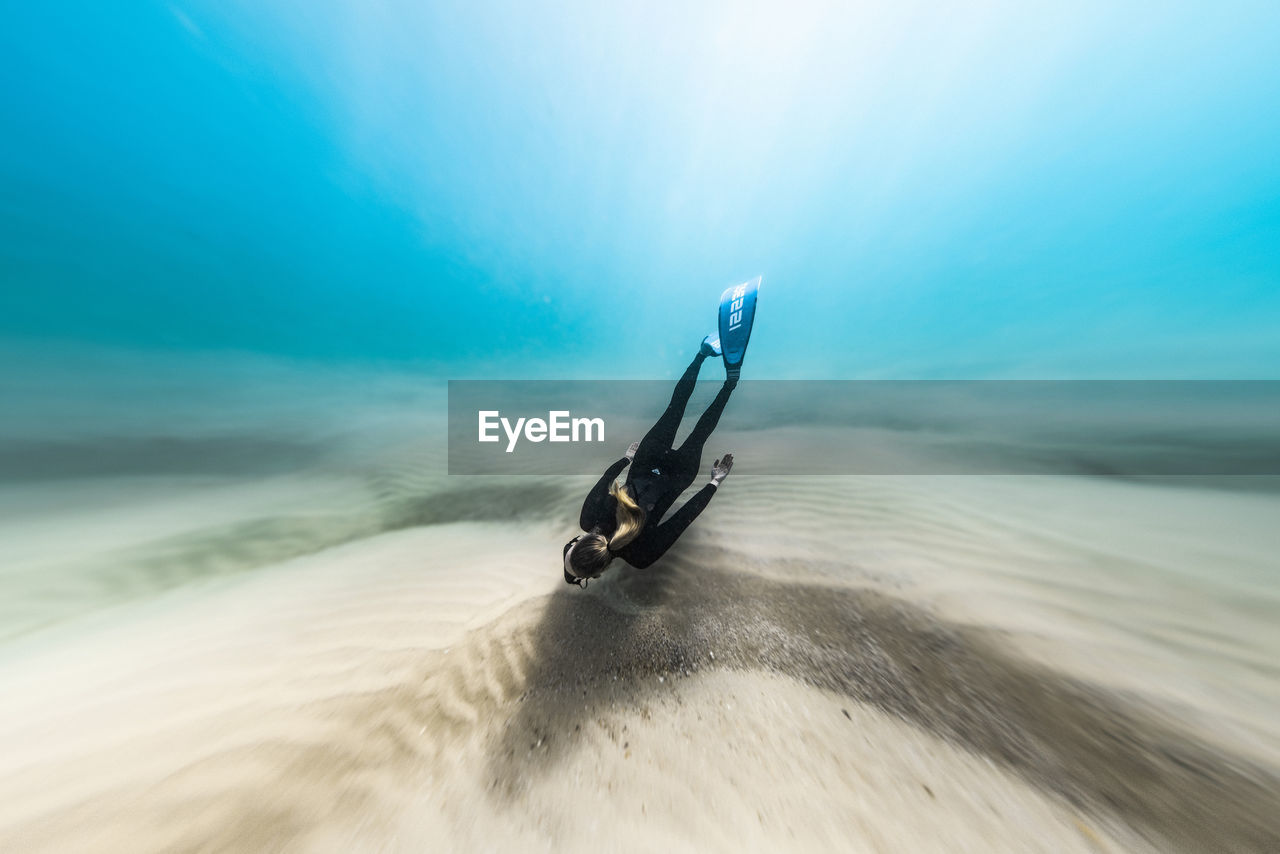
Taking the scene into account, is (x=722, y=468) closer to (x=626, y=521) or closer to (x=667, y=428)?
(x=667, y=428)

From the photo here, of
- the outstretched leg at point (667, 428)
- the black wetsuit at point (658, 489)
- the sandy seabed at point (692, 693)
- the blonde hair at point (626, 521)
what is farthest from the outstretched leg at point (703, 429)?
the blonde hair at point (626, 521)

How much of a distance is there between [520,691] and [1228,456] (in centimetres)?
880

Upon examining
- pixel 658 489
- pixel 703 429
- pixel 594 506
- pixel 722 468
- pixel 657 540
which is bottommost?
pixel 657 540

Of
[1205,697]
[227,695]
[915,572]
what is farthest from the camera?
[915,572]

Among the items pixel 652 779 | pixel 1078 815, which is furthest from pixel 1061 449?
pixel 652 779

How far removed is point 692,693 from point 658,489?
1.49 metres

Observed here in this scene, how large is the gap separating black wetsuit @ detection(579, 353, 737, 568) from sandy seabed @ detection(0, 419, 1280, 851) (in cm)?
35

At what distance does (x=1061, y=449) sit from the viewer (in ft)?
16.6

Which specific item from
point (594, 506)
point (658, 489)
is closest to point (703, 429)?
point (658, 489)

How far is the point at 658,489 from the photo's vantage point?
293 centimetres

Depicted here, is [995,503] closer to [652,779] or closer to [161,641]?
[652,779]

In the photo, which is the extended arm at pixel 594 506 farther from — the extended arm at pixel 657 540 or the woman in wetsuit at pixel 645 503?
the extended arm at pixel 657 540

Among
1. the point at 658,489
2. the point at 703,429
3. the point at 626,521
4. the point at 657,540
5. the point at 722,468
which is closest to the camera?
the point at 626,521

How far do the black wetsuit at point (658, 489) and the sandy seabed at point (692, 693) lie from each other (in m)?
0.35
